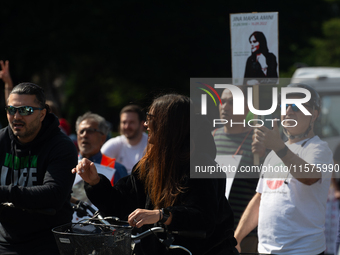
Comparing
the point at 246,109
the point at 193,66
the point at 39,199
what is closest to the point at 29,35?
the point at 193,66

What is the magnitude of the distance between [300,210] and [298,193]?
12 centimetres

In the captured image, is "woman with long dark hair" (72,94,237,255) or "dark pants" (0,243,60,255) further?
"dark pants" (0,243,60,255)

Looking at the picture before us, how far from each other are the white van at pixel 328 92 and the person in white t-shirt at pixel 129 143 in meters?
8.11

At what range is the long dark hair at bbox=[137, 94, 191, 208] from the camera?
306cm

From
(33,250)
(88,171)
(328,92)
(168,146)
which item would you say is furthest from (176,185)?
(328,92)

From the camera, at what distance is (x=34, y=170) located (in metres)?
3.64

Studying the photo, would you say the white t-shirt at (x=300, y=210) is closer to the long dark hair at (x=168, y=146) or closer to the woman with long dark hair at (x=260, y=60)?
the woman with long dark hair at (x=260, y=60)

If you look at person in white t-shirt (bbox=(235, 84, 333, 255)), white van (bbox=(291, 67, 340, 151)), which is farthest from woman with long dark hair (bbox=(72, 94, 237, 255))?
white van (bbox=(291, 67, 340, 151))

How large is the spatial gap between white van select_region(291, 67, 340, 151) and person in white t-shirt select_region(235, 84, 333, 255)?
1071 cm

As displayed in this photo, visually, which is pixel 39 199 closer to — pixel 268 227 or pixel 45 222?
pixel 45 222

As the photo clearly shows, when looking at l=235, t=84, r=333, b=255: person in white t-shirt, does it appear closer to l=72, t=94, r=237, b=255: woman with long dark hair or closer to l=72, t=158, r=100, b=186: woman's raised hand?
l=72, t=94, r=237, b=255: woman with long dark hair

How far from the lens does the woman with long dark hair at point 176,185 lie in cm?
297

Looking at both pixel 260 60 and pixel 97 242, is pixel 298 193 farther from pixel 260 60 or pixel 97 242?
pixel 97 242

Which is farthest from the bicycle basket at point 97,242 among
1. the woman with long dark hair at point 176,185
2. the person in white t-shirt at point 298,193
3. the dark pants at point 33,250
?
the person in white t-shirt at point 298,193
